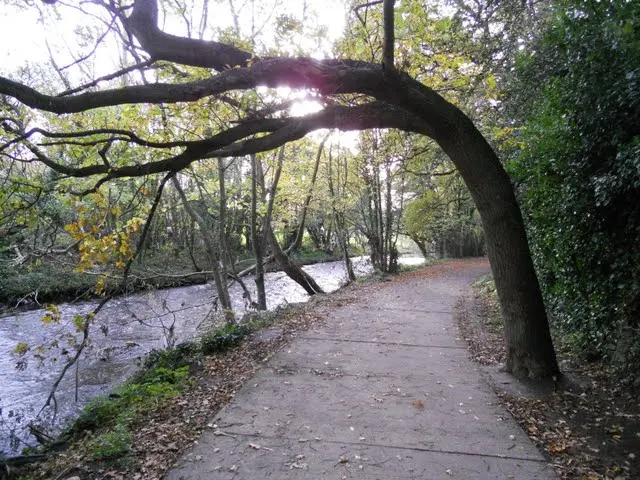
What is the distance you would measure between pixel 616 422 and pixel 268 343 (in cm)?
488

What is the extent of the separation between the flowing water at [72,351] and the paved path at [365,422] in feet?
10.1

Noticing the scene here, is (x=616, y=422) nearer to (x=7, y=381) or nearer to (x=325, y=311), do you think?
(x=325, y=311)

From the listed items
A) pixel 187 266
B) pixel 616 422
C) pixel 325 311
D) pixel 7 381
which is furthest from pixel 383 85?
pixel 187 266

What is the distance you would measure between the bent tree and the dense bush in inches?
32.0

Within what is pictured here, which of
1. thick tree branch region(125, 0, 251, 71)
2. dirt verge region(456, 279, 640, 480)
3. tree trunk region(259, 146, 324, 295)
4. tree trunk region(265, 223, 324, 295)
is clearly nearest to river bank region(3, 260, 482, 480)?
dirt verge region(456, 279, 640, 480)

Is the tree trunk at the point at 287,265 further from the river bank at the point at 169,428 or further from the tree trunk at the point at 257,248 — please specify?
the river bank at the point at 169,428

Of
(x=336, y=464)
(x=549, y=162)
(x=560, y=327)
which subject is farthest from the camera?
(x=560, y=327)

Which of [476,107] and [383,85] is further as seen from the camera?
[476,107]

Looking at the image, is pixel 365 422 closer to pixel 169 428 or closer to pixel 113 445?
pixel 169 428

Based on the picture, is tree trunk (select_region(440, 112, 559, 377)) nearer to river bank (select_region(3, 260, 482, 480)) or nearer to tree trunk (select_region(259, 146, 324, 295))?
river bank (select_region(3, 260, 482, 480))

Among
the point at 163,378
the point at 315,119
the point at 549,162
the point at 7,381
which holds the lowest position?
the point at 7,381

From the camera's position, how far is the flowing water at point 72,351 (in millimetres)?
7082

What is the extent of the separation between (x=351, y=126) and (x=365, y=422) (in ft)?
11.5

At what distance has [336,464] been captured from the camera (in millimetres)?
3701
